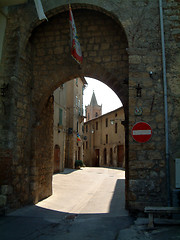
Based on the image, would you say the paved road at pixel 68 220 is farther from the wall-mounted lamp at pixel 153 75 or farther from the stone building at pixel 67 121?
the stone building at pixel 67 121

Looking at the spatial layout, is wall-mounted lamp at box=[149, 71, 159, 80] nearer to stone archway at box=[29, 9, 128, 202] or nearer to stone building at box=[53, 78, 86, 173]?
stone archway at box=[29, 9, 128, 202]

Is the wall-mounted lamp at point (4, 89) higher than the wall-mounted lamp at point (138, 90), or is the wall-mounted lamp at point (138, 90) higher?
the wall-mounted lamp at point (4, 89)

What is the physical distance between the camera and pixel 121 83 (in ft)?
23.3

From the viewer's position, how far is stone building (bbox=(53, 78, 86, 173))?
1730 cm

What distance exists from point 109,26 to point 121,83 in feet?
5.81

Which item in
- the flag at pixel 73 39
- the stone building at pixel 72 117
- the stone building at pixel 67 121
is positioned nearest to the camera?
the flag at pixel 73 39

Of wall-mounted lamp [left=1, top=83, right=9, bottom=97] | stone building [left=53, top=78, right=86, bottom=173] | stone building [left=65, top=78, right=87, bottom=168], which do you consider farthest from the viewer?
stone building [left=65, top=78, right=87, bottom=168]

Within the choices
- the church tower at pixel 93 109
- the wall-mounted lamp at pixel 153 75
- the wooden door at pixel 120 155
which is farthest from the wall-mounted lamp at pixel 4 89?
the church tower at pixel 93 109

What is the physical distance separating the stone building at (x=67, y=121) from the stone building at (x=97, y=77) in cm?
863

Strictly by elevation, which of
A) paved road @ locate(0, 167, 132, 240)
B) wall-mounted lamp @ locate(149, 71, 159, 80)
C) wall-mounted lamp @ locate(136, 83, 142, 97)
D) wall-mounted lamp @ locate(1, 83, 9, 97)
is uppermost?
wall-mounted lamp @ locate(149, 71, 159, 80)

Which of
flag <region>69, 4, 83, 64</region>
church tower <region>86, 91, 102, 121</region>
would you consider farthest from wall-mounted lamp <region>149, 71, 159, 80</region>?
church tower <region>86, 91, 102, 121</region>

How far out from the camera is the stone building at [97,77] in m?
5.61

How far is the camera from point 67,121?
24688 mm

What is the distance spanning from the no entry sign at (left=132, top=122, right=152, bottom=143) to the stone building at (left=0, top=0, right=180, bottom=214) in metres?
0.10
